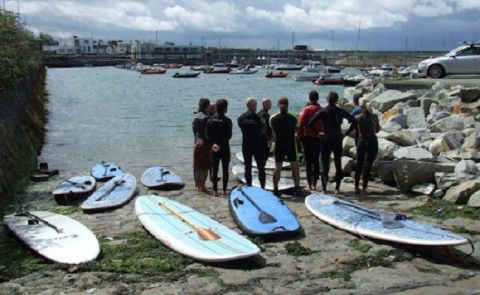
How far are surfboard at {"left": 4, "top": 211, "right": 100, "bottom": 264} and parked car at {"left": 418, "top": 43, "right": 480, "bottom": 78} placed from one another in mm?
19104

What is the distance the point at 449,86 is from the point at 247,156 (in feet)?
39.7

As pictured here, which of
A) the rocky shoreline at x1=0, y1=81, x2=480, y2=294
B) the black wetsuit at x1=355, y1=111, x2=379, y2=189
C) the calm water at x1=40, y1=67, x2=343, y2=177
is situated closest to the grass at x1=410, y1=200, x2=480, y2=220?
the rocky shoreline at x1=0, y1=81, x2=480, y2=294

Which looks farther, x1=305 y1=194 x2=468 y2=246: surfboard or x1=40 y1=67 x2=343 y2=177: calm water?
x1=40 y1=67 x2=343 y2=177: calm water

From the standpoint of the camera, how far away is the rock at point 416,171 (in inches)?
405

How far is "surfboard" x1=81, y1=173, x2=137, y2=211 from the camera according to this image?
1017cm

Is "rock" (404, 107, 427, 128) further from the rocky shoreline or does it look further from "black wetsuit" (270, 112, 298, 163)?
"black wetsuit" (270, 112, 298, 163)

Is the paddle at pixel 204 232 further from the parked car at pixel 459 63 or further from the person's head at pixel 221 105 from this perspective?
the parked car at pixel 459 63

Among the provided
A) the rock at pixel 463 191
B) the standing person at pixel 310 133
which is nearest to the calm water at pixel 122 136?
the standing person at pixel 310 133

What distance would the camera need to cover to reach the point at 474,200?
8.80 metres

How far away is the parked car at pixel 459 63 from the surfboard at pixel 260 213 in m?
16.3

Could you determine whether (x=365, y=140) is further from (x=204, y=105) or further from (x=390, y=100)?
(x=390, y=100)

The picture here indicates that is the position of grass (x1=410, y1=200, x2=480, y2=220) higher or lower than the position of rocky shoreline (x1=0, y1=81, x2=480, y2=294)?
higher

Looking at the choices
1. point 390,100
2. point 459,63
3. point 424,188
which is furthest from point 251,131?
point 459,63

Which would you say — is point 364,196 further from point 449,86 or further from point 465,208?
point 449,86
